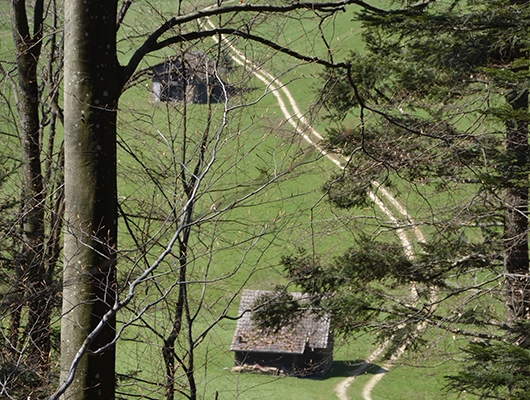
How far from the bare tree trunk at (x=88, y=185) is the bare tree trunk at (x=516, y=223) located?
6.23 meters

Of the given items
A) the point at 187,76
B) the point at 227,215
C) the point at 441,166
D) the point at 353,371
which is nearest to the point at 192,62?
the point at 187,76

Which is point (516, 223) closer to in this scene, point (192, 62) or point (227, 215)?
point (227, 215)

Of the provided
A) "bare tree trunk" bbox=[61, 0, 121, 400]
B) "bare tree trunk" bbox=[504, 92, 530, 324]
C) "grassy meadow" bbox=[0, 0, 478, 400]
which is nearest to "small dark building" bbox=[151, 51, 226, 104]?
"grassy meadow" bbox=[0, 0, 478, 400]

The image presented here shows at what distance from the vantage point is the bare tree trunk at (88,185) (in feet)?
10.8

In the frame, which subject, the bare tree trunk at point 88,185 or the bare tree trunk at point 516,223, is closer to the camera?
the bare tree trunk at point 88,185

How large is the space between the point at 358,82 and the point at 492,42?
2.05m

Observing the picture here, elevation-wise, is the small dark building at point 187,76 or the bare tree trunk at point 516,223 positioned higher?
the small dark building at point 187,76

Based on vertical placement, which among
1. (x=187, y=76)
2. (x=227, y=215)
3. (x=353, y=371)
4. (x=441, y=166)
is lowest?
(x=353, y=371)

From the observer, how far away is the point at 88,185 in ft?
11.0

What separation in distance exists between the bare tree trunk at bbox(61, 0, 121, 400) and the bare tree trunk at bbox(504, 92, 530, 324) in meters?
6.23

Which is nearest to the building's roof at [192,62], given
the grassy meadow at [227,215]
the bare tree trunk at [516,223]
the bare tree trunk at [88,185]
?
the grassy meadow at [227,215]

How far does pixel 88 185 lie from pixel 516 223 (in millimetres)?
8201

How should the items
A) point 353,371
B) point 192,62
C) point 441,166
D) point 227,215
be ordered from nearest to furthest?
point 192,62 < point 227,215 < point 441,166 < point 353,371

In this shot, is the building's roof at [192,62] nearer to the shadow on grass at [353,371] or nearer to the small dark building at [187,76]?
the small dark building at [187,76]
